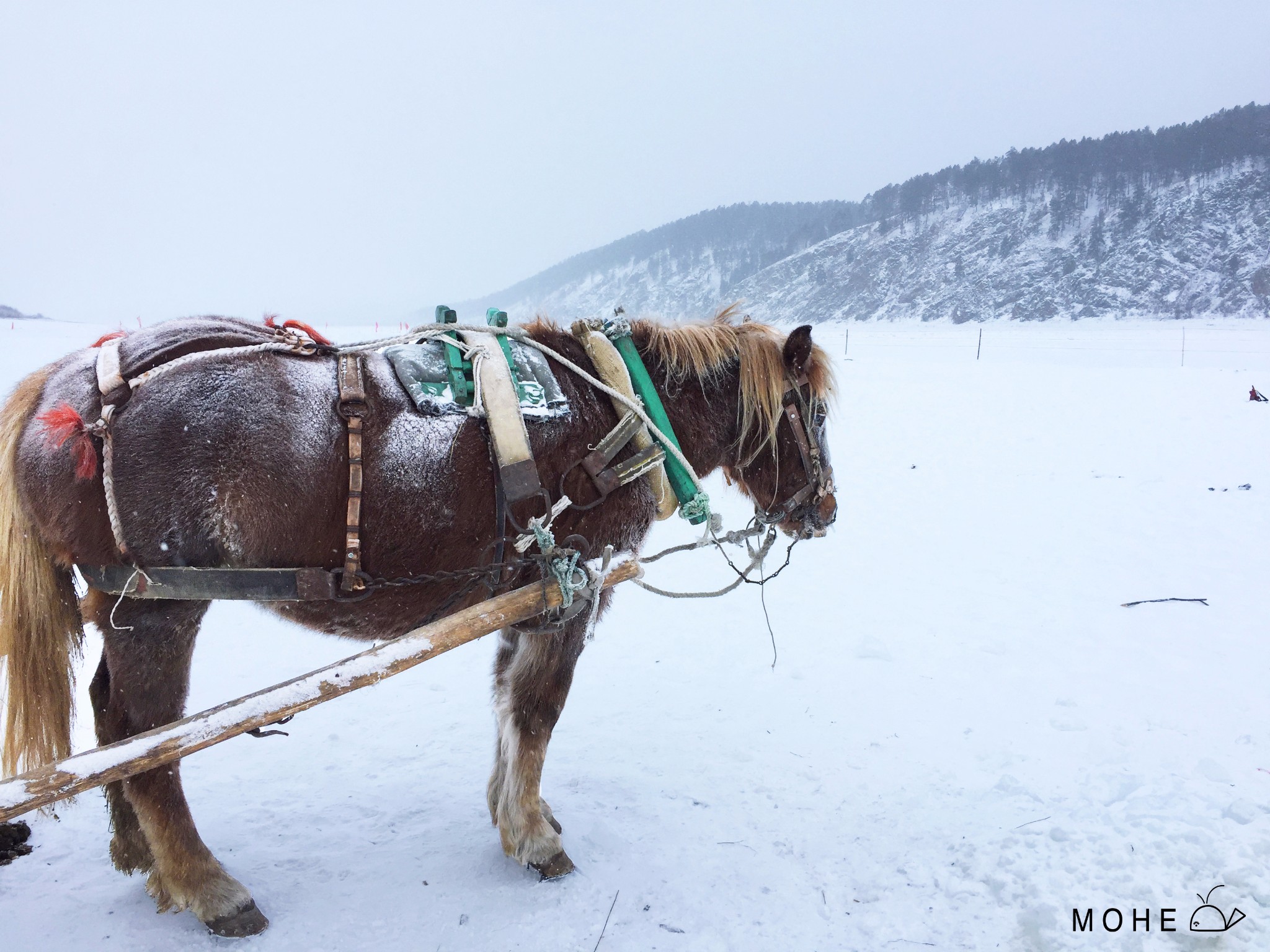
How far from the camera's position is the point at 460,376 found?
209 cm

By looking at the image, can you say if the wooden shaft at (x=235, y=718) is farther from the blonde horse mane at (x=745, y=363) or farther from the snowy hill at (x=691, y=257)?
the snowy hill at (x=691, y=257)

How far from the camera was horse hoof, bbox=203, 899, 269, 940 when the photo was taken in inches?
84.1

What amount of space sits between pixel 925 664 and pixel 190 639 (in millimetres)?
3676

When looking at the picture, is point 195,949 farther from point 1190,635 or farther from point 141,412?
point 1190,635

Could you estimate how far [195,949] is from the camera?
210 centimetres

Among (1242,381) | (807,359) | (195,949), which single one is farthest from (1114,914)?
(1242,381)

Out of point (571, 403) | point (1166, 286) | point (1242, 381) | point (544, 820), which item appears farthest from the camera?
point (1166, 286)

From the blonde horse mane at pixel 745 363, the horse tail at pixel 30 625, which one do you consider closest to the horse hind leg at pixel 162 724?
the horse tail at pixel 30 625

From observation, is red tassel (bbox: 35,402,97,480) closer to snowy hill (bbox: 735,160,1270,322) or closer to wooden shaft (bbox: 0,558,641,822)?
wooden shaft (bbox: 0,558,641,822)

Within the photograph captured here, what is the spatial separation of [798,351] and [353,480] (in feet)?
5.56

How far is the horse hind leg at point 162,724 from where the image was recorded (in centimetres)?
192

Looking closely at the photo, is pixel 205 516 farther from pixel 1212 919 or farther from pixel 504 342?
pixel 1212 919

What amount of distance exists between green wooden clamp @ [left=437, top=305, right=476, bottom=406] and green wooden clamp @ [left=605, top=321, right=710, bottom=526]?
59 cm

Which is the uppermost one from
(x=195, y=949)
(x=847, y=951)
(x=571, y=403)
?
(x=571, y=403)
